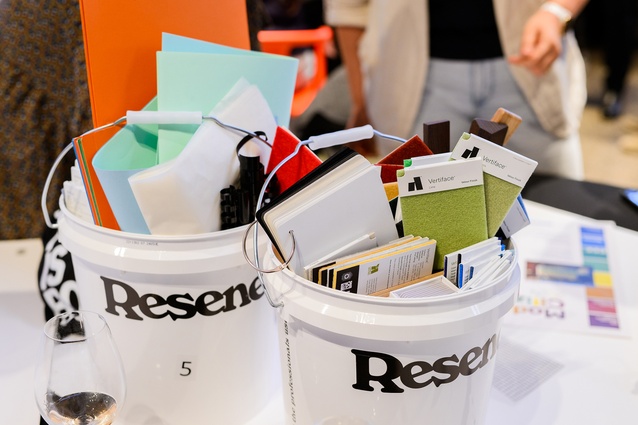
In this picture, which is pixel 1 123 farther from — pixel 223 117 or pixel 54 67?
pixel 223 117

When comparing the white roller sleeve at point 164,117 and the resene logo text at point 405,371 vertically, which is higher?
the white roller sleeve at point 164,117

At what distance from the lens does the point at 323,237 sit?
581mm

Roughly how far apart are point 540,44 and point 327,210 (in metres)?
0.93

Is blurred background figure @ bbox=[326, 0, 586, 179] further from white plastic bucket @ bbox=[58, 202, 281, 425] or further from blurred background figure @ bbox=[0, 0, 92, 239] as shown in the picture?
white plastic bucket @ bbox=[58, 202, 281, 425]

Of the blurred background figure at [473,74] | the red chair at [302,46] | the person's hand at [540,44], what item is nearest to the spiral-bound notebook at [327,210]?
the person's hand at [540,44]

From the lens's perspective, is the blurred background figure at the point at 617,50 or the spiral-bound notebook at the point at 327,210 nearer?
the spiral-bound notebook at the point at 327,210

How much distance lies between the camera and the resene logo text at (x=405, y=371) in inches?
20.8

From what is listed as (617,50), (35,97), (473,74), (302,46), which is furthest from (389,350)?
(617,50)

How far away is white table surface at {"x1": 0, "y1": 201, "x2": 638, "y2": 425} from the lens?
29.2 inches

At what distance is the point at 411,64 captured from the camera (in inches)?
68.6

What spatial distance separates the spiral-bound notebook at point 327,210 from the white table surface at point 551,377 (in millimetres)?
268

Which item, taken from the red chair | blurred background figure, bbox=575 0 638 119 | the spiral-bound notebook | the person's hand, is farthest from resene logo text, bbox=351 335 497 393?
blurred background figure, bbox=575 0 638 119

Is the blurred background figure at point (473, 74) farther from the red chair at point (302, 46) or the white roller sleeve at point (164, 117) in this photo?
the red chair at point (302, 46)

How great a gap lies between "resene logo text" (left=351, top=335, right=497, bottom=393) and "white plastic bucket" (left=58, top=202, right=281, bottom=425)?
0.58 ft
